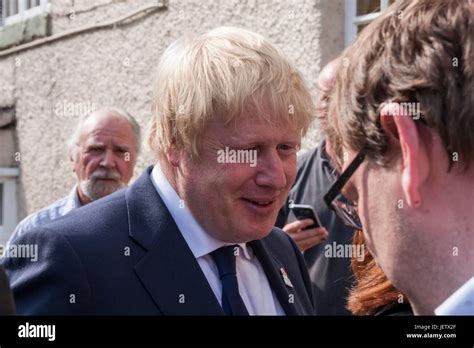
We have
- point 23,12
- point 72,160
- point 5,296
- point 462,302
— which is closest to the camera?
point 462,302

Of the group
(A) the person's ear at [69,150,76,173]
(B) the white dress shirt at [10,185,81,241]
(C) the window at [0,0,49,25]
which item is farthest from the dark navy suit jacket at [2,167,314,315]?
(A) the person's ear at [69,150,76,173]

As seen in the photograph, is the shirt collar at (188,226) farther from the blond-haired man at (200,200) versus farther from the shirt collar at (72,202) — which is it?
the shirt collar at (72,202)

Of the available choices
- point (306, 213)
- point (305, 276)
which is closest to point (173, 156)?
point (305, 276)

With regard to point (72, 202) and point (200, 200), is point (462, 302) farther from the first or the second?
point (72, 202)

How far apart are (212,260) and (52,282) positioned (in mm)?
332

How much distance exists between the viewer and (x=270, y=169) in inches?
71.1

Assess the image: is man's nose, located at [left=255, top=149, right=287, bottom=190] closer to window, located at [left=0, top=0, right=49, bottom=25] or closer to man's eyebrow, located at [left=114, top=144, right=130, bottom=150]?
window, located at [left=0, top=0, right=49, bottom=25]

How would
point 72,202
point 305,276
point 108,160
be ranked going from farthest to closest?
point 108,160 → point 72,202 → point 305,276

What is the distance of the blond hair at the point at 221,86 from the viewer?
1748 mm

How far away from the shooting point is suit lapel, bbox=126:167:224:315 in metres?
1.71

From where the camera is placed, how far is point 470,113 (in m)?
1.15

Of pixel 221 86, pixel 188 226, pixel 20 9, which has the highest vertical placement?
pixel 20 9

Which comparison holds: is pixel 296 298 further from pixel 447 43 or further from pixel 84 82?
pixel 84 82

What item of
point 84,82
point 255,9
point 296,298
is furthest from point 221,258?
point 84,82
